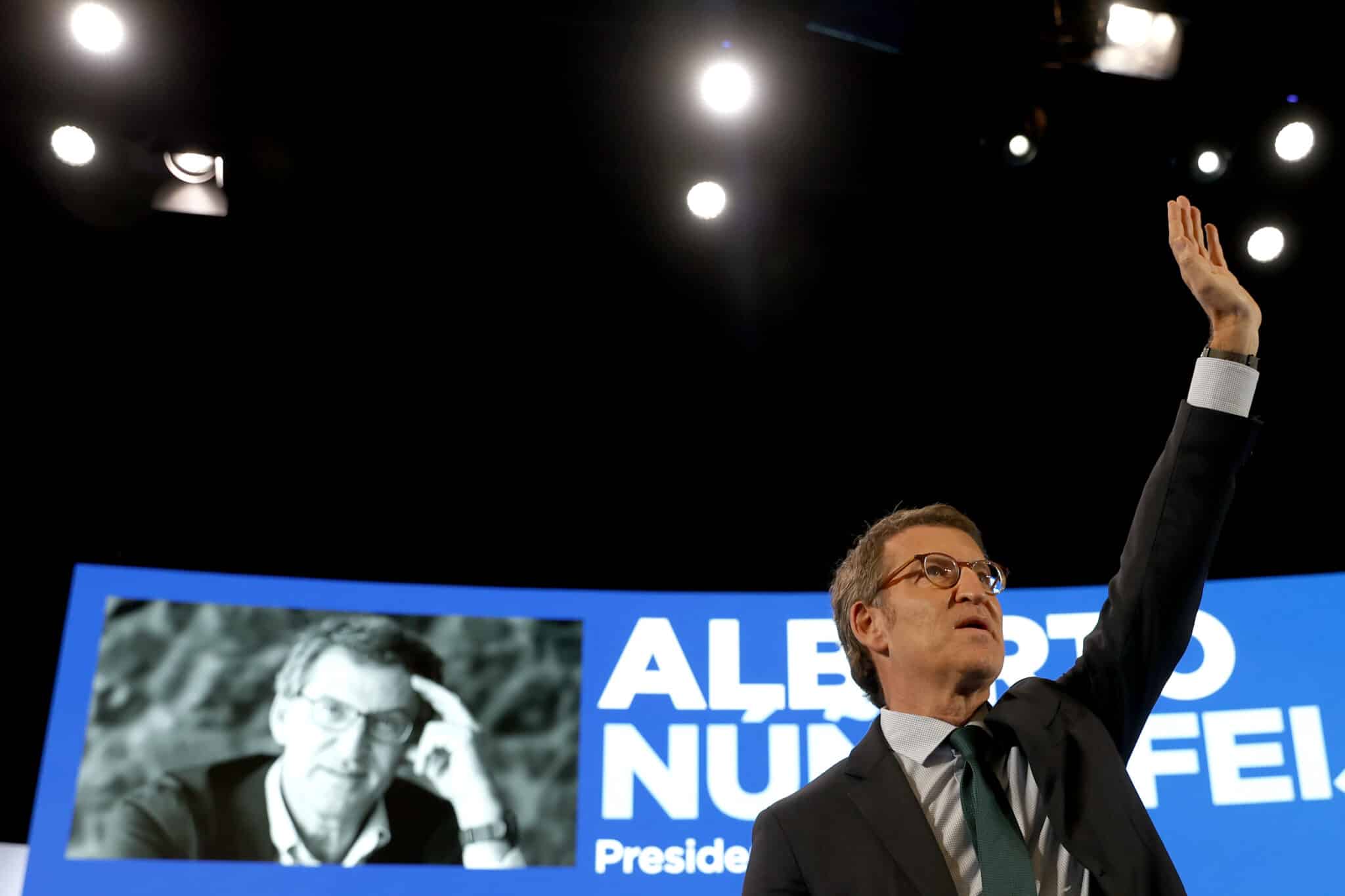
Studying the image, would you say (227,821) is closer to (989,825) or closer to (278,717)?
(278,717)

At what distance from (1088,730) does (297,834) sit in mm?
3702

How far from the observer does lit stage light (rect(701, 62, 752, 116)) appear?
4293mm

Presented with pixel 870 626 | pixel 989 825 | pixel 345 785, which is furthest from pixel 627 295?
pixel 989 825

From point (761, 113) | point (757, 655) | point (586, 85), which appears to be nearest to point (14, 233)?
point (586, 85)

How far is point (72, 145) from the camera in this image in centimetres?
445

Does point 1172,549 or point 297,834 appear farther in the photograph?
point 297,834

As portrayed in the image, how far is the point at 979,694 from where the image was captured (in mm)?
1810

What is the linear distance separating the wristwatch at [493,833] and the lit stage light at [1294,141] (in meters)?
3.69

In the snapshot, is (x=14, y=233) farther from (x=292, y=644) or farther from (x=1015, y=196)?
(x=1015, y=196)

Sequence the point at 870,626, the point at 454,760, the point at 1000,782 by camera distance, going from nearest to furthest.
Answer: the point at 1000,782 → the point at 870,626 → the point at 454,760

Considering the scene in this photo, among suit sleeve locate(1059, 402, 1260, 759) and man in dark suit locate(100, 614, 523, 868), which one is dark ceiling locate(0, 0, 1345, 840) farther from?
suit sleeve locate(1059, 402, 1260, 759)

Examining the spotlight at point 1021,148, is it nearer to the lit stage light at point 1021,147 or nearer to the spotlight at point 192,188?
the lit stage light at point 1021,147

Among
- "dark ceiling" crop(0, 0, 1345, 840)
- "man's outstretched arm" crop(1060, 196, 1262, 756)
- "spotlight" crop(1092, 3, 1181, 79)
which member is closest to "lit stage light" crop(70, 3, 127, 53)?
"dark ceiling" crop(0, 0, 1345, 840)

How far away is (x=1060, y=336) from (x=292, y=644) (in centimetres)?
346
